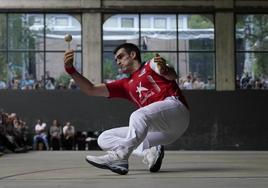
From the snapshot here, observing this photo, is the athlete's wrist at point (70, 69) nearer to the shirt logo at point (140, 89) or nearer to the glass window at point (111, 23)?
the shirt logo at point (140, 89)

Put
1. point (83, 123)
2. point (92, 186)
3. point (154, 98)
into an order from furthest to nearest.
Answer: point (83, 123)
point (154, 98)
point (92, 186)

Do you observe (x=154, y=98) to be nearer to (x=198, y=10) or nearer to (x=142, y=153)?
(x=142, y=153)

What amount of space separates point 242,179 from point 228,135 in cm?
2277

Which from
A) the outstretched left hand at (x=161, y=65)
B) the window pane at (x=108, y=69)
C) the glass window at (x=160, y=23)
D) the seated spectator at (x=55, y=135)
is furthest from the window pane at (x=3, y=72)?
the outstretched left hand at (x=161, y=65)

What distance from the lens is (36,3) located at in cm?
2980

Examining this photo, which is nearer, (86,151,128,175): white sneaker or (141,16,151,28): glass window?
(86,151,128,175): white sneaker

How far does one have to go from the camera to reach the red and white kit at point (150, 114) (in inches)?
313

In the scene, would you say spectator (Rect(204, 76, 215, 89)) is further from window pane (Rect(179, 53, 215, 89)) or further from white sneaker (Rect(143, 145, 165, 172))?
white sneaker (Rect(143, 145, 165, 172))

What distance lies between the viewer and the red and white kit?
7949 mm

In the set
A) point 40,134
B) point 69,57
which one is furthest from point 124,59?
point 40,134

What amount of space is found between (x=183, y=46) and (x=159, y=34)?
1273 mm

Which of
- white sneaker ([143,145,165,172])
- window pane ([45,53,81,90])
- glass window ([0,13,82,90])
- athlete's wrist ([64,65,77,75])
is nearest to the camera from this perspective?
athlete's wrist ([64,65,77,75])

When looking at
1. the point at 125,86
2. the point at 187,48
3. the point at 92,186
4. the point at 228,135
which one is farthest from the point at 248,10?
the point at 92,186

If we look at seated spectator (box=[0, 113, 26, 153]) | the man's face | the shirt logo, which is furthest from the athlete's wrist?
seated spectator (box=[0, 113, 26, 153])
